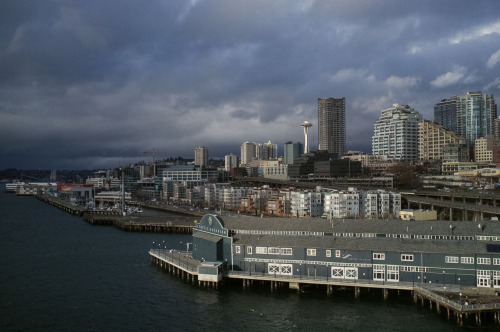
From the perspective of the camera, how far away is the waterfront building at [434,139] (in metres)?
146

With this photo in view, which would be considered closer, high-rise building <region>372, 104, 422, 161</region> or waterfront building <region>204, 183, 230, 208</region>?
waterfront building <region>204, 183, 230, 208</region>

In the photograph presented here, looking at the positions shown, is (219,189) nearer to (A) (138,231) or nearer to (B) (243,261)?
(A) (138,231)

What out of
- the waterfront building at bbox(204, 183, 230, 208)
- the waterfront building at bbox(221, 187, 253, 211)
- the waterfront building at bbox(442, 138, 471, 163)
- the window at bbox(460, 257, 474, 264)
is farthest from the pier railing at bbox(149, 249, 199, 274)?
the waterfront building at bbox(442, 138, 471, 163)

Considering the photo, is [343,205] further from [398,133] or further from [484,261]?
[398,133]

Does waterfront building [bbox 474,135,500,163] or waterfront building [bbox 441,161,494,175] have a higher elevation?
waterfront building [bbox 474,135,500,163]

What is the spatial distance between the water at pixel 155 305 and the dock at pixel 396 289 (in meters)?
0.83

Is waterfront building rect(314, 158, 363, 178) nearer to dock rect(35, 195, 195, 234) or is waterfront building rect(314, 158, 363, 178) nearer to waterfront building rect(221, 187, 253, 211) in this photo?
waterfront building rect(221, 187, 253, 211)

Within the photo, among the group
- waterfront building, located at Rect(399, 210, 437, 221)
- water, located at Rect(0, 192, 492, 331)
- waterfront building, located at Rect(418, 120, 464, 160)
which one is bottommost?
water, located at Rect(0, 192, 492, 331)

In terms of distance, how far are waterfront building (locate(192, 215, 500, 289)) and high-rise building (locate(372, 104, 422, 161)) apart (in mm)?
131848

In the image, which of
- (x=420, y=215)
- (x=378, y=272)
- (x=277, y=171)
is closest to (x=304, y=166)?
(x=277, y=171)

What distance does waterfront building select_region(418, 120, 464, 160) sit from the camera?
146000 mm

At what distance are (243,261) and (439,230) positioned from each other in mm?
17775

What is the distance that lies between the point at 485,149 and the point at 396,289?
379 ft

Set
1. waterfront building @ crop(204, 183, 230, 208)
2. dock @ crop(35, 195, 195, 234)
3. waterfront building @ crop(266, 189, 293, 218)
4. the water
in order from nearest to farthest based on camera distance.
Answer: the water
dock @ crop(35, 195, 195, 234)
waterfront building @ crop(266, 189, 293, 218)
waterfront building @ crop(204, 183, 230, 208)
